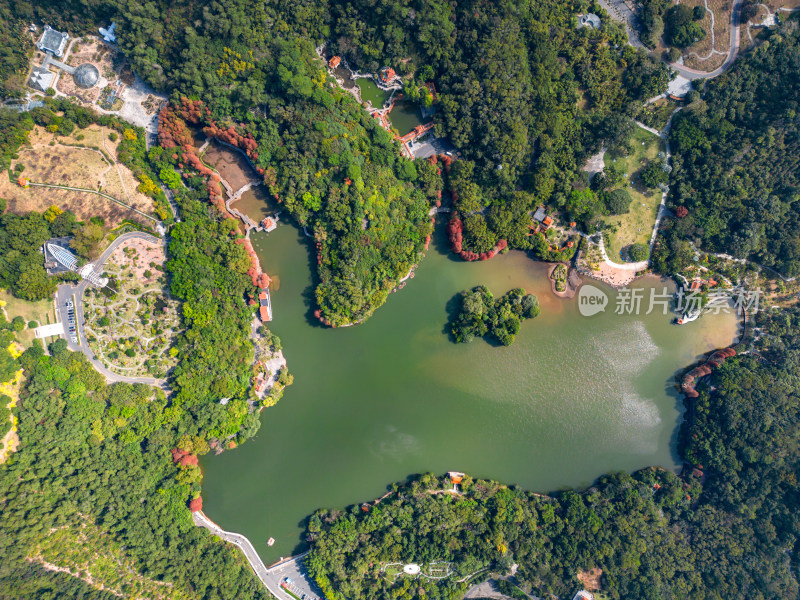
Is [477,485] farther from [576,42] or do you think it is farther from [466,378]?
[576,42]

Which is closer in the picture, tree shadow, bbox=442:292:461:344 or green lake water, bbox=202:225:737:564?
green lake water, bbox=202:225:737:564

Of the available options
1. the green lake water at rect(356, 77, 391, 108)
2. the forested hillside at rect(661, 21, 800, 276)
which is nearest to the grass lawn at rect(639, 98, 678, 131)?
the forested hillside at rect(661, 21, 800, 276)

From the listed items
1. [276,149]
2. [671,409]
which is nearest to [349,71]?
[276,149]

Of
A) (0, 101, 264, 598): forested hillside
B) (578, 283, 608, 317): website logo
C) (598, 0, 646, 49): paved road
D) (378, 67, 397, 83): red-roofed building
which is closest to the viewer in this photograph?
(0, 101, 264, 598): forested hillside

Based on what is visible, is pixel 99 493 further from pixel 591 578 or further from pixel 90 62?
Result: pixel 591 578

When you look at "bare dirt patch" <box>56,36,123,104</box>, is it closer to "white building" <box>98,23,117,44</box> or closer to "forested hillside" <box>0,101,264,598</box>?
"white building" <box>98,23,117,44</box>
